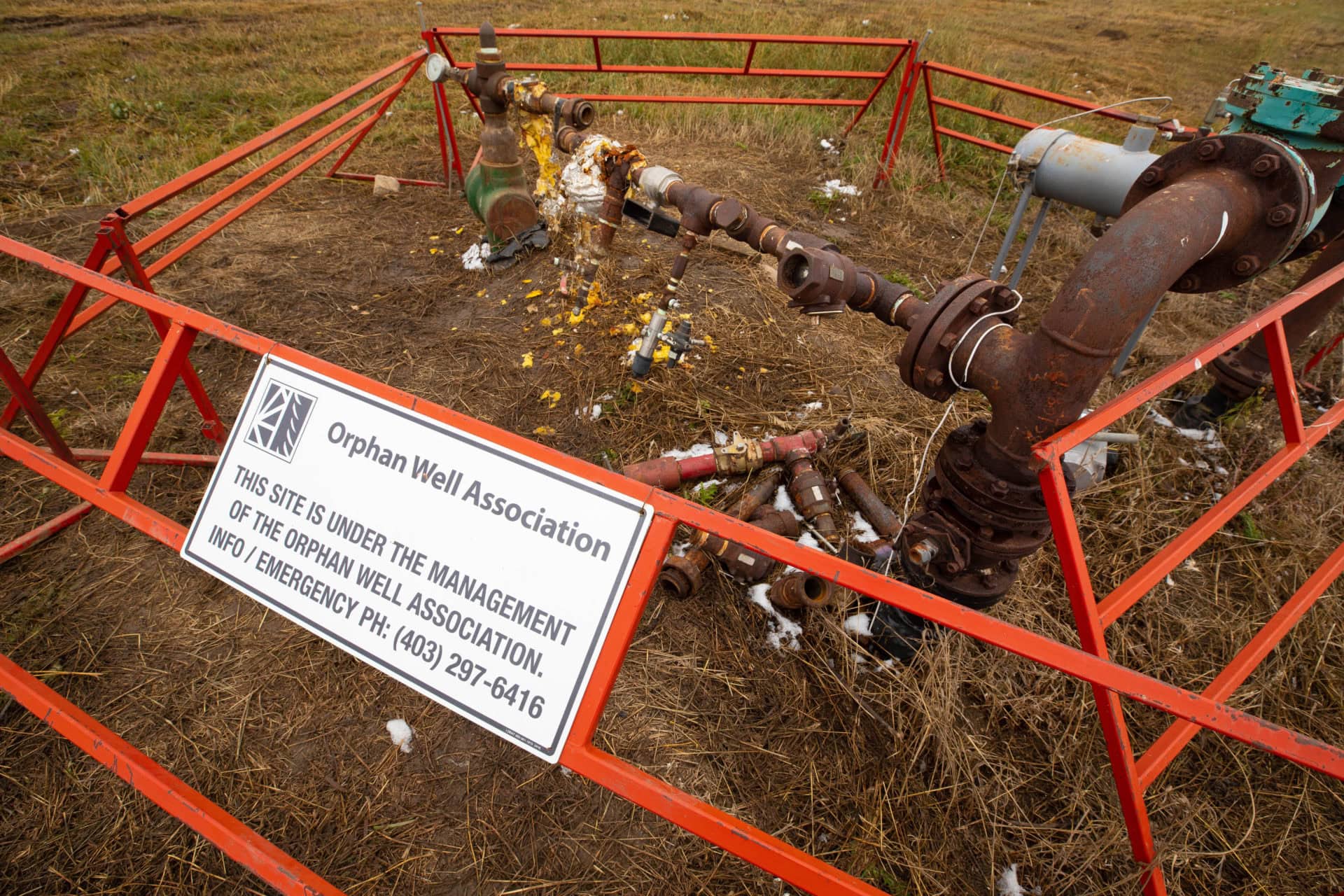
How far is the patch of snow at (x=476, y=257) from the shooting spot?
4.63m

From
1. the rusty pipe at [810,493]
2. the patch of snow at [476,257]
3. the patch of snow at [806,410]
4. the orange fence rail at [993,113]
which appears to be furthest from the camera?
the patch of snow at [476,257]

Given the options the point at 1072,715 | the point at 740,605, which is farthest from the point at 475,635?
the point at 1072,715

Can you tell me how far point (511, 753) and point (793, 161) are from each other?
636 cm

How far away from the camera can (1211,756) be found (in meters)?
2.41

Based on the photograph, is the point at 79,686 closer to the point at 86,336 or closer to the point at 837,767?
the point at 86,336

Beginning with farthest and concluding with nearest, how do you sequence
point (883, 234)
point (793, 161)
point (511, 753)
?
point (793, 161) → point (883, 234) → point (511, 753)

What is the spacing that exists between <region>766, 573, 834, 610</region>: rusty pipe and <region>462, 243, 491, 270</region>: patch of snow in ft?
11.3

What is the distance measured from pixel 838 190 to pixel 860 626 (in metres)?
4.91

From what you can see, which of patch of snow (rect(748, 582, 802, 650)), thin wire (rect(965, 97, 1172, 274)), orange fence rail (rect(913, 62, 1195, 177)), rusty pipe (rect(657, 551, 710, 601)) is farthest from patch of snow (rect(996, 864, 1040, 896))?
orange fence rail (rect(913, 62, 1195, 177))

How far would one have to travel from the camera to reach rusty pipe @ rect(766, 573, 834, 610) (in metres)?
2.39

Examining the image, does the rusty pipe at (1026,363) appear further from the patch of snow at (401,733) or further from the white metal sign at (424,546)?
the patch of snow at (401,733)

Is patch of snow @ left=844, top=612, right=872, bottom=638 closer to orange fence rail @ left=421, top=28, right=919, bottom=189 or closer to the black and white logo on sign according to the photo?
the black and white logo on sign

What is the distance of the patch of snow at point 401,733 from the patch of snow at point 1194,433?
4.59m

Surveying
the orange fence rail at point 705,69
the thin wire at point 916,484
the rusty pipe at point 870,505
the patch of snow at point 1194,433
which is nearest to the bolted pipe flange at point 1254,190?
the thin wire at point 916,484
